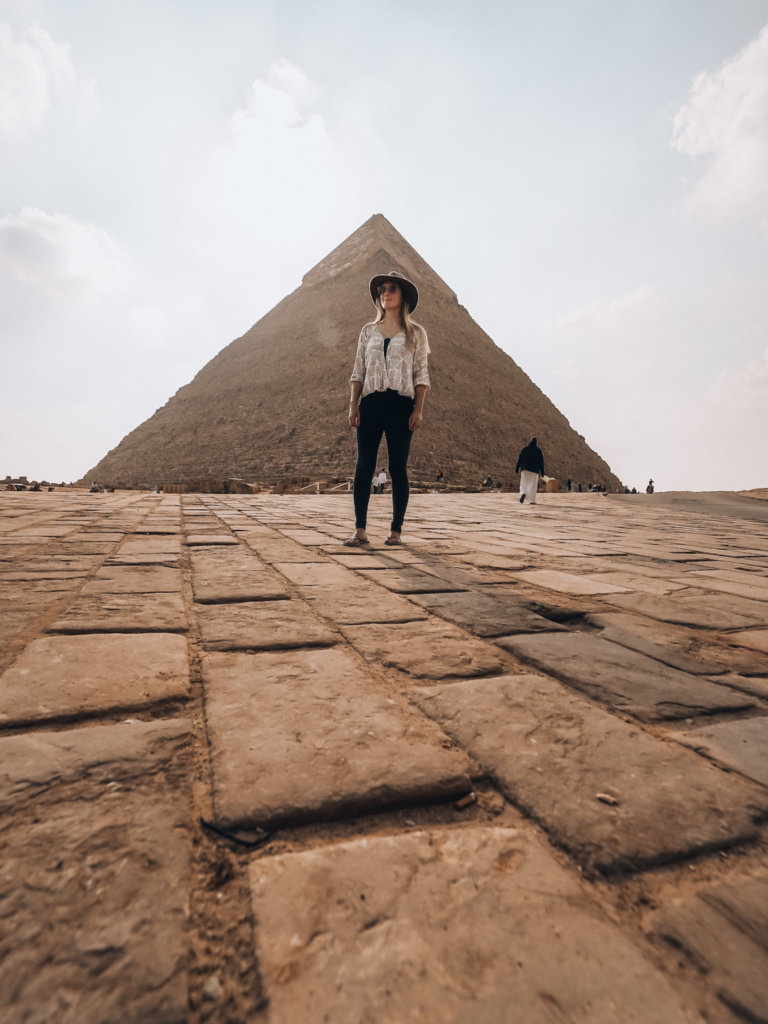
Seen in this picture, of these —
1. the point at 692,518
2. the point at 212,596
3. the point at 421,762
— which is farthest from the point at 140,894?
the point at 692,518

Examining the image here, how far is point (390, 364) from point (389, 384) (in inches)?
5.6

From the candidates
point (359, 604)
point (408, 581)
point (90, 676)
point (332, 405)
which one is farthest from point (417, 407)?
point (332, 405)

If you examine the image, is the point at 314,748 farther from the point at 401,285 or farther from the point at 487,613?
the point at 401,285

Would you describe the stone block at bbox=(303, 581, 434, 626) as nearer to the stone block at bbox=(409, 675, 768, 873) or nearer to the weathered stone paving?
the weathered stone paving

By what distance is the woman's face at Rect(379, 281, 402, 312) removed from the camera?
3334 mm

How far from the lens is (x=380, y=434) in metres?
3.27

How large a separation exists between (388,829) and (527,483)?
36.0 feet

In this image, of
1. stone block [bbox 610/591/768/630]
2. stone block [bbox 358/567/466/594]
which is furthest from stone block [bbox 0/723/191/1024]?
stone block [bbox 610/591/768/630]

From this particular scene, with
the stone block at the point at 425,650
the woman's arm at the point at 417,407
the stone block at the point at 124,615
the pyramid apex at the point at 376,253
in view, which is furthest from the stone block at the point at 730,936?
the pyramid apex at the point at 376,253

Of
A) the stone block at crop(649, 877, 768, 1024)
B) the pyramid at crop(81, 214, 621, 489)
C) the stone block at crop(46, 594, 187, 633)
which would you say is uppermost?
the pyramid at crop(81, 214, 621, 489)

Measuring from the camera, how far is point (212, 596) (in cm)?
187

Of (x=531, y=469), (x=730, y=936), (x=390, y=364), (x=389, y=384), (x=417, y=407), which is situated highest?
(x=390, y=364)

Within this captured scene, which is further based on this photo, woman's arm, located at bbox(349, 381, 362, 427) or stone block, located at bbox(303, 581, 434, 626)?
woman's arm, located at bbox(349, 381, 362, 427)

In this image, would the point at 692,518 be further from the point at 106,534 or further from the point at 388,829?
the point at 388,829
